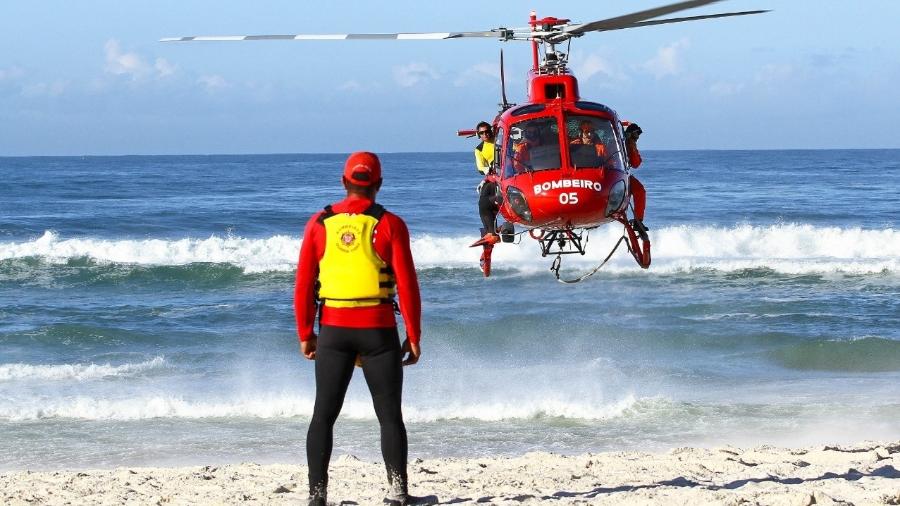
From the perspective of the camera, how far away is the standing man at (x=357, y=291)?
18.4 feet

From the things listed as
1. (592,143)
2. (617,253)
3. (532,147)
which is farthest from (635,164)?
(617,253)

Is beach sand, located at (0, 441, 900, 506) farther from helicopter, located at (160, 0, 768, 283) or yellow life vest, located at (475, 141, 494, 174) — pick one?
yellow life vest, located at (475, 141, 494, 174)

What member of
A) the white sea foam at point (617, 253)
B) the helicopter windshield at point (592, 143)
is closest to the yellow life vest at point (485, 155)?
the helicopter windshield at point (592, 143)

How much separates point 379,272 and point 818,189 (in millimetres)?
43720

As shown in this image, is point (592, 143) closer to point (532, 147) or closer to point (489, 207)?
point (532, 147)

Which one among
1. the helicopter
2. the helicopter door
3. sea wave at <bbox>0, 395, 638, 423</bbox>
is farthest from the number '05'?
sea wave at <bbox>0, 395, 638, 423</bbox>

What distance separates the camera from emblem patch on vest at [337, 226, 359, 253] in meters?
5.59

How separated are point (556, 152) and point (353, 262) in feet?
15.9

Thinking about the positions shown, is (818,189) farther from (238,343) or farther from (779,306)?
(238,343)

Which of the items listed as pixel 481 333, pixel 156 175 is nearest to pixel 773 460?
pixel 481 333

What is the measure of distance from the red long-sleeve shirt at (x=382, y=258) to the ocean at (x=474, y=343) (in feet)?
15.2

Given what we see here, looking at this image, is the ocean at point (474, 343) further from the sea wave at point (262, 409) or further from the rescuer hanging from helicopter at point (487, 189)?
the rescuer hanging from helicopter at point (487, 189)

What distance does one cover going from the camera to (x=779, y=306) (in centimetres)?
1942

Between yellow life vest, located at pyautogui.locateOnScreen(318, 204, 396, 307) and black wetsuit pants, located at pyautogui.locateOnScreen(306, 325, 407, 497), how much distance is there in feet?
0.57
